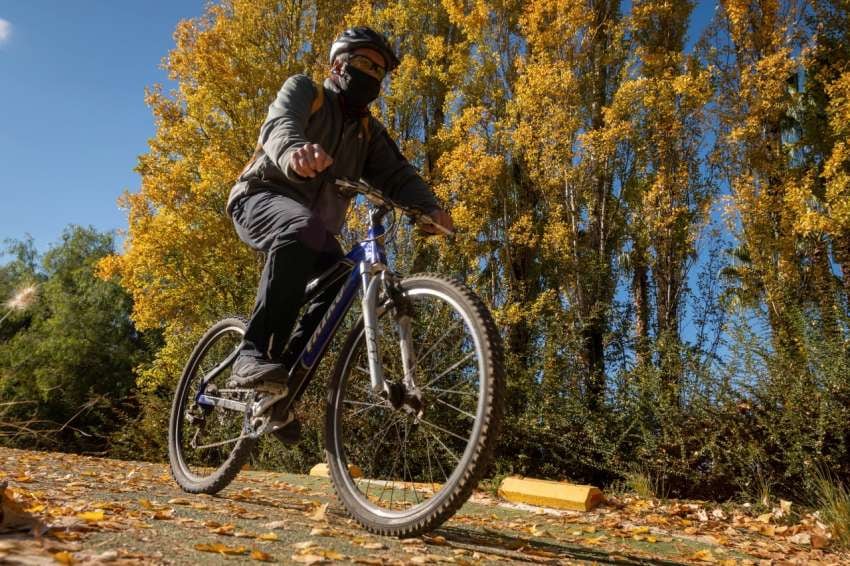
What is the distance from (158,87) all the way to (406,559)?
51.4 feet

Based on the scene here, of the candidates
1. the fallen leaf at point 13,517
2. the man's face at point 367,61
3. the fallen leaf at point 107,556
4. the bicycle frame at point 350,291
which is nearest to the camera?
the fallen leaf at point 107,556

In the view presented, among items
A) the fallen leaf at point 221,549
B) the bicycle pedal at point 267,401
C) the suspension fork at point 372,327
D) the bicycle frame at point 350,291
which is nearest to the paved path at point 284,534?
the fallen leaf at point 221,549

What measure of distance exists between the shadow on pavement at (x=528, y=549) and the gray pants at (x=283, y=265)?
115 cm

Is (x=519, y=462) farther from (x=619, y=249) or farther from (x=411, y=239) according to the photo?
(x=619, y=249)

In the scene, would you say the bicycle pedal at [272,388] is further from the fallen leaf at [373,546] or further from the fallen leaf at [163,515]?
the fallen leaf at [373,546]

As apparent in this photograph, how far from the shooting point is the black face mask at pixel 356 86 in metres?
3.02

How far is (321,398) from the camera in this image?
825 cm

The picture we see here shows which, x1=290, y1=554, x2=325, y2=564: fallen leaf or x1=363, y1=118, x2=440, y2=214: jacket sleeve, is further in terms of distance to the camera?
x1=363, y1=118, x2=440, y2=214: jacket sleeve

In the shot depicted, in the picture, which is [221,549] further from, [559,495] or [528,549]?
[559,495]

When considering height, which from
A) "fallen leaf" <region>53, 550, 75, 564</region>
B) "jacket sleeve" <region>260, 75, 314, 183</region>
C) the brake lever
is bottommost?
"fallen leaf" <region>53, 550, 75, 564</region>

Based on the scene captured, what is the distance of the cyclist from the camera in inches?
105

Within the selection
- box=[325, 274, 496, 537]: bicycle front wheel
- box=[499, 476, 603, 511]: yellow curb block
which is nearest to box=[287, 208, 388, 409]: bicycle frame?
box=[325, 274, 496, 537]: bicycle front wheel

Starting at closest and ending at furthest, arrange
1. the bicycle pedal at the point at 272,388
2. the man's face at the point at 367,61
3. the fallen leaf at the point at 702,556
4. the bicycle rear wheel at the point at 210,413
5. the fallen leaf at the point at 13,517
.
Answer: the fallen leaf at the point at 13,517, the bicycle pedal at the point at 272,388, the man's face at the point at 367,61, the fallen leaf at the point at 702,556, the bicycle rear wheel at the point at 210,413

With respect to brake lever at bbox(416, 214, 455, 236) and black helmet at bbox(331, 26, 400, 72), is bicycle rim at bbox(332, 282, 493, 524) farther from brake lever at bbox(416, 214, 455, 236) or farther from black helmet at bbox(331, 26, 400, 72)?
black helmet at bbox(331, 26, 400, 72)
